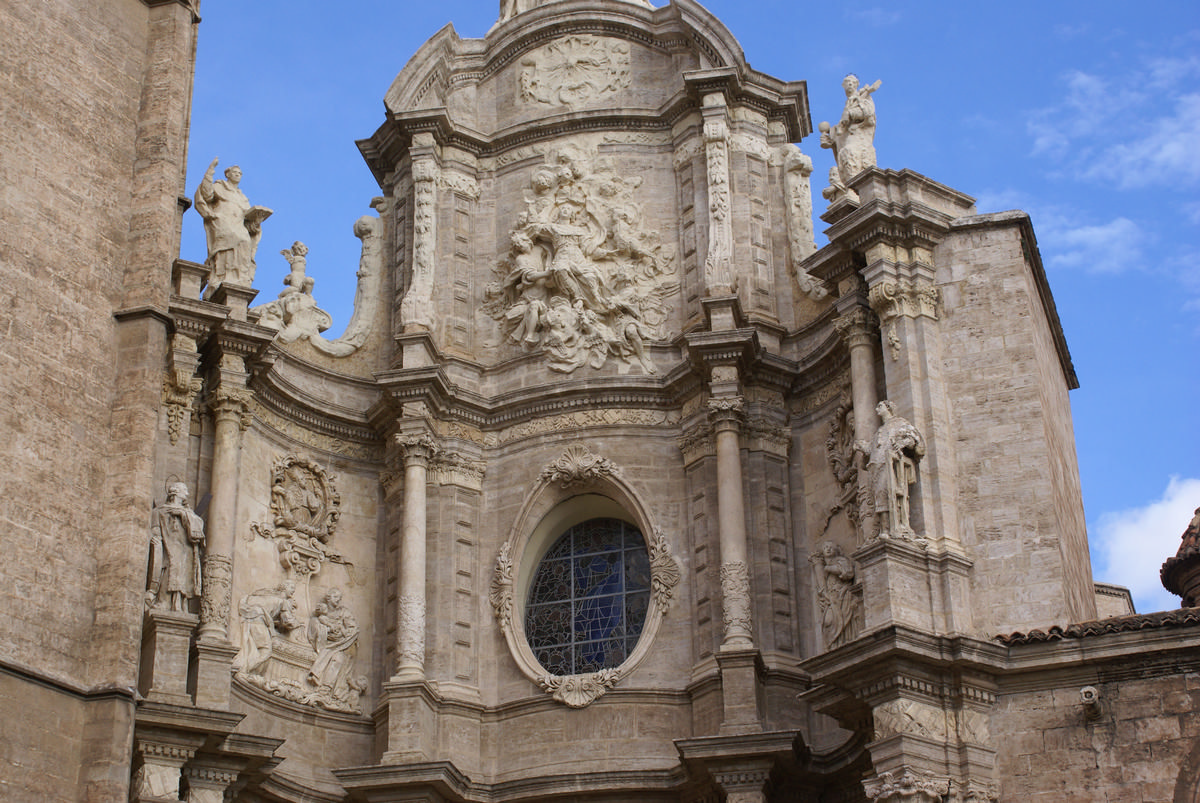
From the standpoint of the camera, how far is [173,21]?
19984mm

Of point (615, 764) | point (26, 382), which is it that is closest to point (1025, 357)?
point (615, 764)

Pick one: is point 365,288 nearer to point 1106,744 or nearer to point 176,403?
point 176,403

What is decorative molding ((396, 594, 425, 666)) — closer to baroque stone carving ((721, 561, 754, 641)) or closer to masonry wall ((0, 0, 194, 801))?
baroque stone carving ((721, 561, 754, 641))

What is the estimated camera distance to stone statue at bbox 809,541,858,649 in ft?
62.5

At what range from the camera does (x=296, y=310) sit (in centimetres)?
2205

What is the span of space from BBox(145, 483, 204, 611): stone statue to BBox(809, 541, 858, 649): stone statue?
250 inches

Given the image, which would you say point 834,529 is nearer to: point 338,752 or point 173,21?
point 338,752

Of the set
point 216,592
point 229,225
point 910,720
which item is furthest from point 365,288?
point 910,720

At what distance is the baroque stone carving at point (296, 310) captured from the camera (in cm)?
2175

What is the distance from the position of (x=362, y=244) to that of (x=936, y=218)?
7.65m

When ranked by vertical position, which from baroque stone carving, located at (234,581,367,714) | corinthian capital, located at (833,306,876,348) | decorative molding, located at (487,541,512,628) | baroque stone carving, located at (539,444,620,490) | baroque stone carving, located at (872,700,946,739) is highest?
corinthian capital, located at (833,306,876,348)

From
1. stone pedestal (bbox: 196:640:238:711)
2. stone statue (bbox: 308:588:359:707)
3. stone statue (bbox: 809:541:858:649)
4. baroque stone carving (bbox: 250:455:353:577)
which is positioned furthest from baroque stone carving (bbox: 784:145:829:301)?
stone pedestal (bbox: 196:640:238:711)

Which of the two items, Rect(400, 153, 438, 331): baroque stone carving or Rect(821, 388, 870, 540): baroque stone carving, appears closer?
Rect(821, 388, 870, 540): baroque stone carving

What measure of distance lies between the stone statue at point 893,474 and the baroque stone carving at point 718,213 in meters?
3.76
